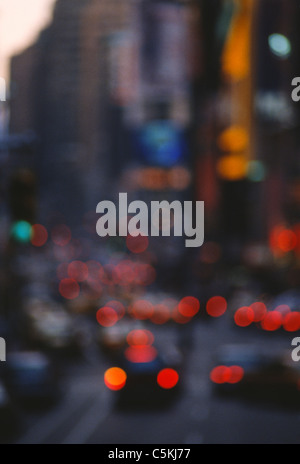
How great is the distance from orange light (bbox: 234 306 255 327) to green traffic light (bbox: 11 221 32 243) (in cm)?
3622

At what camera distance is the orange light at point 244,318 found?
4650 centimetres

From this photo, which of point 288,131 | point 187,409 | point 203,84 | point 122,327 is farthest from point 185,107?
point 187,409

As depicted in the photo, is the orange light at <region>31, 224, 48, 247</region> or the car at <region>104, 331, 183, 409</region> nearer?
the orange light at <region>31, 224, 48, 247</region>

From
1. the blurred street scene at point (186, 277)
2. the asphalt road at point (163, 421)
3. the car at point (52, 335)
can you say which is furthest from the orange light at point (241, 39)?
the car at point (52, 335)

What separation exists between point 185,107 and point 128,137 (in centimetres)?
2139

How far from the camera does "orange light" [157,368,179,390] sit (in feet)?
68.6

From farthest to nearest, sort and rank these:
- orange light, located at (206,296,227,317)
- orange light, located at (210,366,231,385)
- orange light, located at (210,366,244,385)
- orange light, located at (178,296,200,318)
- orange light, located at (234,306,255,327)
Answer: orange light, located at (206,296,227,317), orange light, located at (234,306,255,327), orange light, located at (178,296,200,318), orange light, located at (210,366,231,385), orange light, located at (210,366,244,385)

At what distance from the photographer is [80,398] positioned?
78.2 feet

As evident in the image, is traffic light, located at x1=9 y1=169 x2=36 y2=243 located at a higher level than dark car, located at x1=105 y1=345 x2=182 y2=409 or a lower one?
higher

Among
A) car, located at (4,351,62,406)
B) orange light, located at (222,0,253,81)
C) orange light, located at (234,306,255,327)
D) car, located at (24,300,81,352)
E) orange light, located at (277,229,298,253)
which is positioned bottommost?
car, located at (4,351,62,406)

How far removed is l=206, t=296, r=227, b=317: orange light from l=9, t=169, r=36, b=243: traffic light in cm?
4406

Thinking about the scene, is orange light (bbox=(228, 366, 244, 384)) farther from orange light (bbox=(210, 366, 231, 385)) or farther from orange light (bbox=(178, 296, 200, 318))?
orange light (bbox=(178, 296, 200, 318))

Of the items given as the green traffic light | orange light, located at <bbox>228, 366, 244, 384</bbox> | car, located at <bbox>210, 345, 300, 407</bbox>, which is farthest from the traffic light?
orange light, located at <bbox>228, 366, 244, 384</bbox>

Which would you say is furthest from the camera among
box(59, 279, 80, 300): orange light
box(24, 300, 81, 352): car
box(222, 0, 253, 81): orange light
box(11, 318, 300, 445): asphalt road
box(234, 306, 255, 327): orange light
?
box(59, 279, 80, 300): orange light
